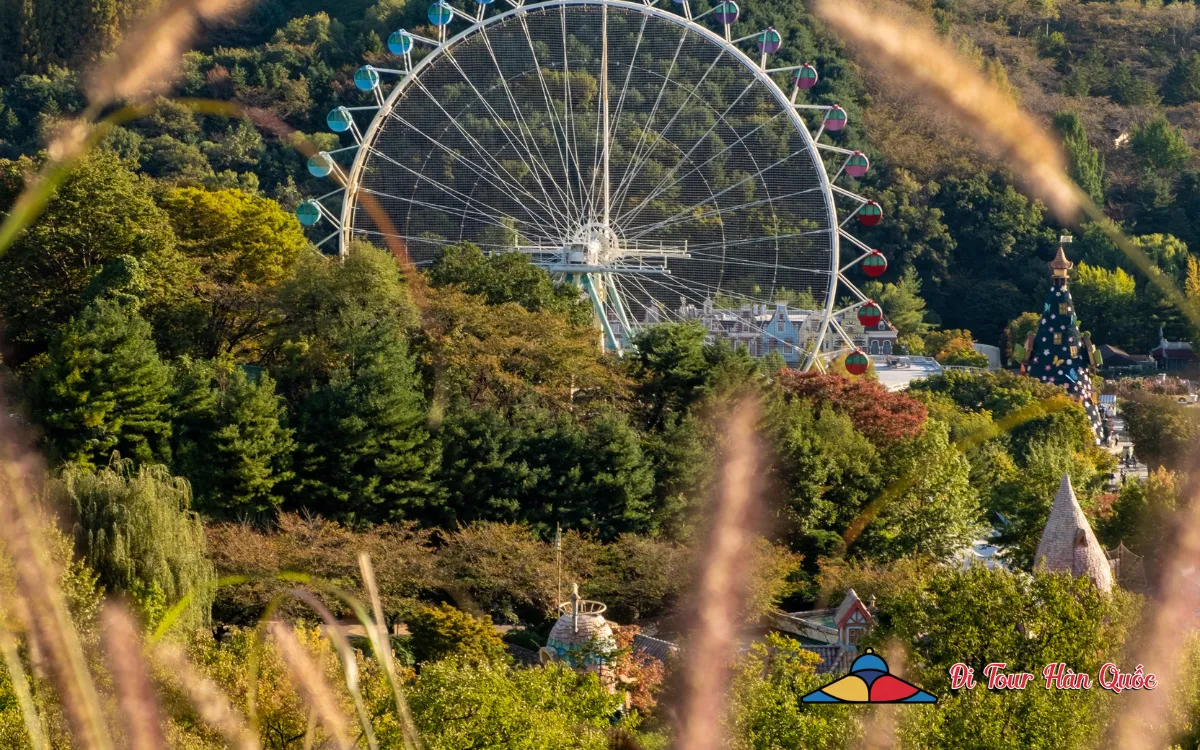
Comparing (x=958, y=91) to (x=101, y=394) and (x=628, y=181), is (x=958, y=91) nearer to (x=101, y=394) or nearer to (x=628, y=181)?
(x=101, y=394)

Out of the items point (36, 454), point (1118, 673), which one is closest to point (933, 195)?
point (36, 454)

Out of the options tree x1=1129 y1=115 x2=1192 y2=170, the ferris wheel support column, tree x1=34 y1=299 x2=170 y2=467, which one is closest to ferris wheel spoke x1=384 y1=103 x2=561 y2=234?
the ferris wheel support column

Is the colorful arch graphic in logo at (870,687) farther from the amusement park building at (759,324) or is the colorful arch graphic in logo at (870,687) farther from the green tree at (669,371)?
the amusement park building at (759,324)

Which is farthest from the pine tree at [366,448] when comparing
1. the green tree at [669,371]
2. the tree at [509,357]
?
the green tree at [669,371]

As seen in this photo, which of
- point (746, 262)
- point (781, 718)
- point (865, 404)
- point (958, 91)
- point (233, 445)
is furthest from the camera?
point (746, 262)

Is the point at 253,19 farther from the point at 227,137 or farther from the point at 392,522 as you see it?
the point at 392,522

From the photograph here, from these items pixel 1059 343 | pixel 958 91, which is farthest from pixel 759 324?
pixel 958 91

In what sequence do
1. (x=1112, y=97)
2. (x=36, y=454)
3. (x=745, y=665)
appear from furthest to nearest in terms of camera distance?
(x=1112, y=97), (x=36, y=454), (x=745, y=665)
